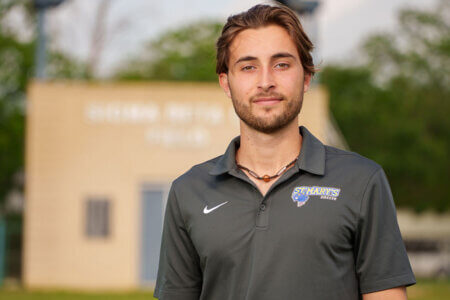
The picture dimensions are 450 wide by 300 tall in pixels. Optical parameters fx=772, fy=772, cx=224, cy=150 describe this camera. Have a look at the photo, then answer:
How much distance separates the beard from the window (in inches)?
579

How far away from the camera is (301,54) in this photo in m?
2.72

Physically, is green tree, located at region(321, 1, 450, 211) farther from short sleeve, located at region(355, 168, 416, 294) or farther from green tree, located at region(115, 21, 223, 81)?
short sleeve, located at region(355, 168, 416, 294)

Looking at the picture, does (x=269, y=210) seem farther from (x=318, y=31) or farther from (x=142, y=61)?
(x=142, y=61)

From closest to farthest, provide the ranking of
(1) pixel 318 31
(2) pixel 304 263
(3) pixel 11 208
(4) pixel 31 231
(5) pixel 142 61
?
(2) pixel 304 263 → (4) pixel 31 231 → (1) pixel 318 31 → (3) pixel 11 208 → (5) pixel 142 61

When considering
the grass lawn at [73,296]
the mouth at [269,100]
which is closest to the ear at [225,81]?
the mouth at [269,100]

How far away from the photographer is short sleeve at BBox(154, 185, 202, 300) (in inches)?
108

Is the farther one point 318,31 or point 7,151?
point 7,151

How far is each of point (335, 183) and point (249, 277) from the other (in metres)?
0.42

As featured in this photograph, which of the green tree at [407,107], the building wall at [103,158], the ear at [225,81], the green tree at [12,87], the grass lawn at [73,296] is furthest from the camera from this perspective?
the green tree at [407,107]

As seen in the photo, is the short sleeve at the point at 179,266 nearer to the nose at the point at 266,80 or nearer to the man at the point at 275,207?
the man at the point at 275,207

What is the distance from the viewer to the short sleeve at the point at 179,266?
9.00 ft

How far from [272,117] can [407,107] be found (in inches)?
1483

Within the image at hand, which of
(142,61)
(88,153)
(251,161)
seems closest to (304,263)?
(251,161)

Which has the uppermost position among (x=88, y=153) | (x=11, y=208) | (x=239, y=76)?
(x=239, y=76)
